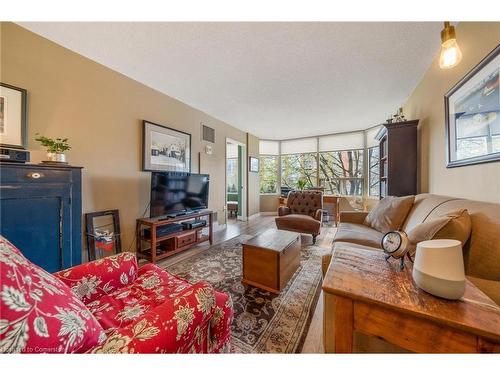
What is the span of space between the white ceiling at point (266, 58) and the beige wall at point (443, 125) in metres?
0.21

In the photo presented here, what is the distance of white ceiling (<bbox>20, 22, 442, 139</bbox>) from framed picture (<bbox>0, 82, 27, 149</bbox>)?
0.60 m

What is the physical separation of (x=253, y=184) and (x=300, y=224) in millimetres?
2515

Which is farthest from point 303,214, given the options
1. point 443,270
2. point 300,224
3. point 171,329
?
point 171,329

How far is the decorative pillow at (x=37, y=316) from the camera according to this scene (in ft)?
1.49

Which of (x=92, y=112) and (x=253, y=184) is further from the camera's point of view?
(x=253, y=184)

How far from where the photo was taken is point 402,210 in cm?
209

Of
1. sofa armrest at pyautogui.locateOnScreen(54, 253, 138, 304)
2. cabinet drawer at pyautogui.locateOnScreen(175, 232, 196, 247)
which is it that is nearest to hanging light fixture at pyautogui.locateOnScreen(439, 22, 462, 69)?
sofa armrest at pyautogui.locateOnScreen(54, 253, 138, 304)

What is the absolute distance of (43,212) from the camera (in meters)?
1.47

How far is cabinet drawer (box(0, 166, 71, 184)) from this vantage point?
1301 millimetres

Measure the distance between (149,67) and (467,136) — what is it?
3.16 m

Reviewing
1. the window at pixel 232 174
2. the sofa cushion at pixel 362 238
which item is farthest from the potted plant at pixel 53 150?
the window at pixel 232 174

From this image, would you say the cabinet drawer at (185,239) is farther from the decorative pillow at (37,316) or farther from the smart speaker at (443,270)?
the smart speaker at (443,270)

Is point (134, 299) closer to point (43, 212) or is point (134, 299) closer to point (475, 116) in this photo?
point (43, 212)

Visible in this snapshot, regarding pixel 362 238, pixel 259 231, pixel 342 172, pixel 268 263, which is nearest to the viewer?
pixel 268 263
